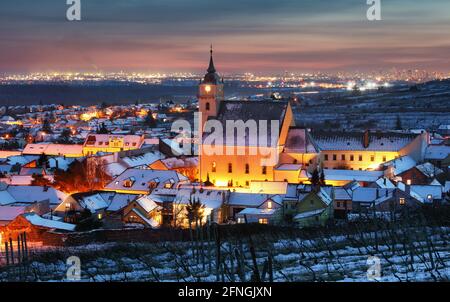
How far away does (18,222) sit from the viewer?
2866 centimetres

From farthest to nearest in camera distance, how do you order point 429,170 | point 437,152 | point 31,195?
point 437,152 → point 429,170 → point 31,195

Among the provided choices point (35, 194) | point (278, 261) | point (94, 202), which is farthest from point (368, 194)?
point (35, 194)

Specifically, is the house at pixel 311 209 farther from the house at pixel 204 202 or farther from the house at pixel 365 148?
the house at pixel 365 148

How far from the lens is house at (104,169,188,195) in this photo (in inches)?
1469

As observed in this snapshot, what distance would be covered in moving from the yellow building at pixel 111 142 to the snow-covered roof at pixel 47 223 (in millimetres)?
32892

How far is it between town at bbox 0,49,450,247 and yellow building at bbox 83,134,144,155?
64cm

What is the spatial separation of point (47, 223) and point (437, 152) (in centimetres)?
3257

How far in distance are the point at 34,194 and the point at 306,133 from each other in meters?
17.4

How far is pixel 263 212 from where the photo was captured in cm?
3131

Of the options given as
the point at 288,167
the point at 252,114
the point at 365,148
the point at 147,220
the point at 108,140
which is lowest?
the point at 147,220

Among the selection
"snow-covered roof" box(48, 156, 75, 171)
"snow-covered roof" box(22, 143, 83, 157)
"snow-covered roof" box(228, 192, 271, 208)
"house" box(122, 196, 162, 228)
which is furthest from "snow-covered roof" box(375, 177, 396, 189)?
"snow-covered roof" box(22, 143, 83, 157)

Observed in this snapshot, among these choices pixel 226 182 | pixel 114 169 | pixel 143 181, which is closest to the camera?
pixel 143 181

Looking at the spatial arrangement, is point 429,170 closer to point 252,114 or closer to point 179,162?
point 252,114

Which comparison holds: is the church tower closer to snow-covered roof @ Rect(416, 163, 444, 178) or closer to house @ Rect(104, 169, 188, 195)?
house @ Rect(104, 169, 188, 195)
